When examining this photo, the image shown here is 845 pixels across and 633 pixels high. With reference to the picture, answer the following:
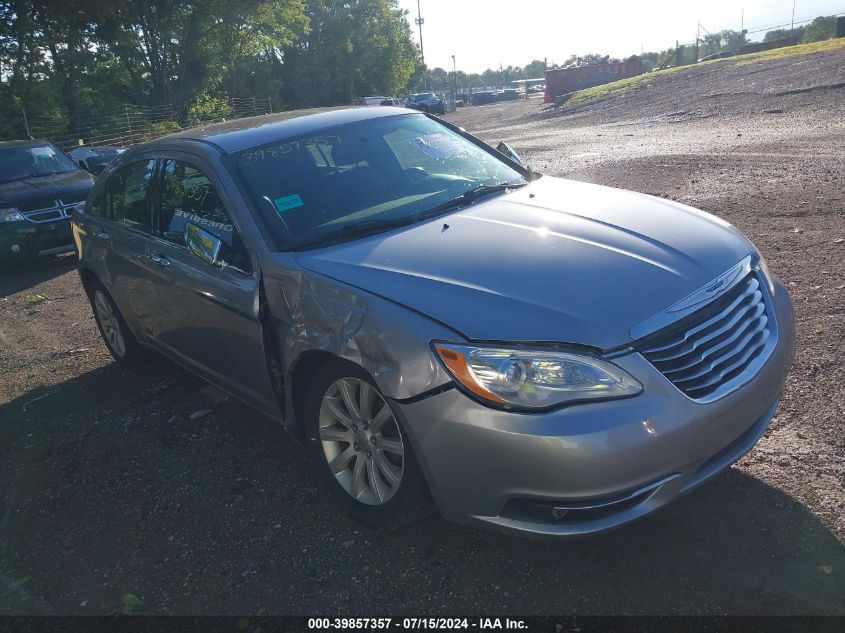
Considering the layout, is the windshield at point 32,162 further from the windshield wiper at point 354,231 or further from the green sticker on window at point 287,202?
the windshield wiper at point 354,231

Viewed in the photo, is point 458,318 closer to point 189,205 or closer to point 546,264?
point 546,264

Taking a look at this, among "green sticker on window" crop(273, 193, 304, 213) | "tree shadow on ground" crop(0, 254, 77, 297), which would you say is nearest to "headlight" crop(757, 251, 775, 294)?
"green sticker on window" crop(273, 193, 304, 213)

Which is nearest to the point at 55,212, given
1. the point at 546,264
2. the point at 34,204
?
the point at 34,204

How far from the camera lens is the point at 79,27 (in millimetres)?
28812

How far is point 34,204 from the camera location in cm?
1015

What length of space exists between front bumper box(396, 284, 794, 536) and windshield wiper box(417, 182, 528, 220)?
1.34m

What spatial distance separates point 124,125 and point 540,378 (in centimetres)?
3173

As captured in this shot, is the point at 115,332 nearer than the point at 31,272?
Yes

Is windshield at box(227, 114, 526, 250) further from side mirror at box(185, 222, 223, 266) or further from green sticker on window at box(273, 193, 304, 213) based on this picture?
side mirror at box(185, 222, 223, 266)

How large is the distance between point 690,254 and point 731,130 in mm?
14838

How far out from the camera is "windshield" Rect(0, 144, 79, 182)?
10.9 meters

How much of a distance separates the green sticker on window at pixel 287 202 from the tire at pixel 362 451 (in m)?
0.94

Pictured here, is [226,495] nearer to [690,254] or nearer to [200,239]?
[200,239]

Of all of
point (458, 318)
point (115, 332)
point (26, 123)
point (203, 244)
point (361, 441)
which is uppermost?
point (26, 123)
